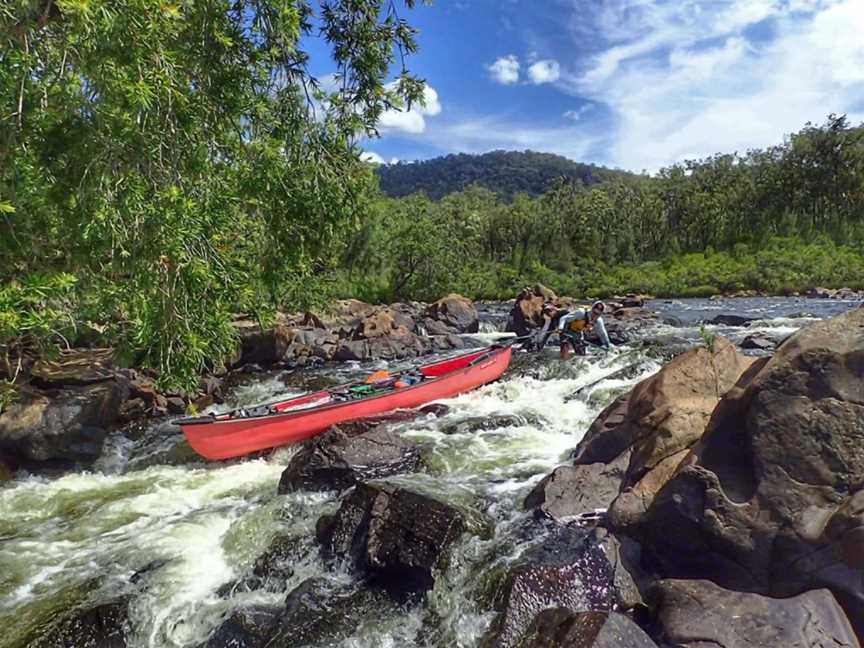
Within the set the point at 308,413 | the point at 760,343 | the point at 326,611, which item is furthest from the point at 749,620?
the point at 760,343

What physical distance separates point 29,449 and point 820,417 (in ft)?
41.3

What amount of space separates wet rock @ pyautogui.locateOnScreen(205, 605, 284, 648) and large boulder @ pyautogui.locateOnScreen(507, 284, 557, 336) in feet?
71.9

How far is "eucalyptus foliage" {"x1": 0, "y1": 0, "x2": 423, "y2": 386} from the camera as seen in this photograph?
488 cm

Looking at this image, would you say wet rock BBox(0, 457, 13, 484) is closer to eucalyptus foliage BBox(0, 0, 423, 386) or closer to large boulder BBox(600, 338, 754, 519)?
eucalyptus foliage BBox(0, 0, 423, 386)

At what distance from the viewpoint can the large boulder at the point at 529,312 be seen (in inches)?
1092

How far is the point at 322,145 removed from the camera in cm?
636

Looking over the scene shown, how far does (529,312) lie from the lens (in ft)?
93.1

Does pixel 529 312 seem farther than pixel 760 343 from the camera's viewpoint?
Yes

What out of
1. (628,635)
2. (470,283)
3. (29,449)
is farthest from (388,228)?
(628,635)

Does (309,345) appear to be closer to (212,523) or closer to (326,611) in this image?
(212,523)

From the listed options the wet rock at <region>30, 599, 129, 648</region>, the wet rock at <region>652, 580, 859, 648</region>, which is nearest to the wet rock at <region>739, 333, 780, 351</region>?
the wet rock at <region>652, 580, 859, 648</region>

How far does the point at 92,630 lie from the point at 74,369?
9182mm

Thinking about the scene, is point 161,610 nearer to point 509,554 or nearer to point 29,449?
point 509,554

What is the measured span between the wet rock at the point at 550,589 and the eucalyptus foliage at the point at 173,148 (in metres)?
3.81
